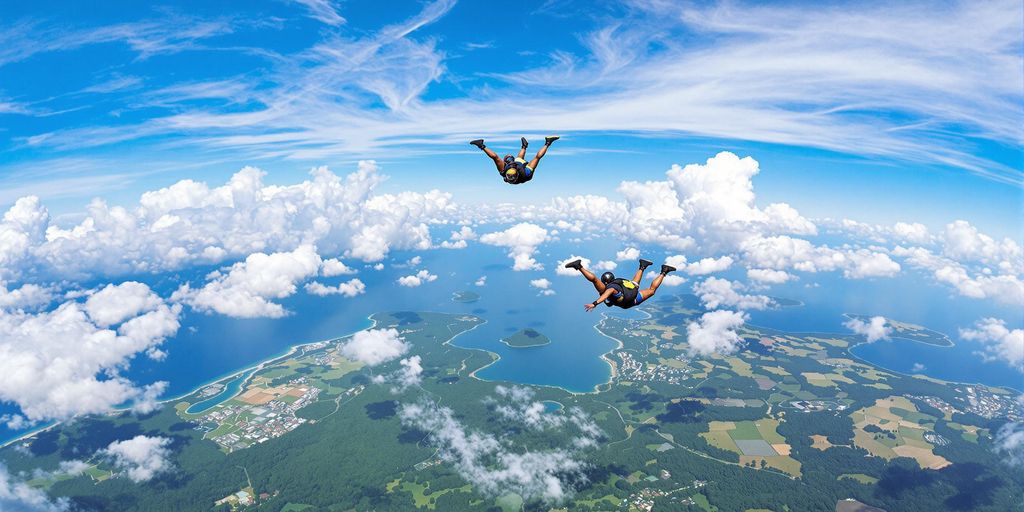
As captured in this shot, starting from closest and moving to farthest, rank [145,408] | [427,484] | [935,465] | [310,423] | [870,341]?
1. [427,484]
2. [935,465]
3. [310,423]
4. [145,408]
5. [870,341]

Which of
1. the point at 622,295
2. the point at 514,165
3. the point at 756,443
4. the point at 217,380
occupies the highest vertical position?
the point at 514,165

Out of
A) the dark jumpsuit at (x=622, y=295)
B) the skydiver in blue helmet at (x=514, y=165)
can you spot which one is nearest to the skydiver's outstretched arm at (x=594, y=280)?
the dark jumpsuit at (x=622, y=295)

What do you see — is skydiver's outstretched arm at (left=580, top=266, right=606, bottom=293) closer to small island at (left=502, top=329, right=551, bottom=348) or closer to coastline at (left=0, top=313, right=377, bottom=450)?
coastline at (left=0, top=313, right=377, bottom=450)

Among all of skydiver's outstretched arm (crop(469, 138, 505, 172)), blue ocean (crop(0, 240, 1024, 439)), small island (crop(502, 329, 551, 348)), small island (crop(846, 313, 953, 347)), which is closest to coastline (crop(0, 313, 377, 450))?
blue ocean (crop(0, 240, 1024, 439))

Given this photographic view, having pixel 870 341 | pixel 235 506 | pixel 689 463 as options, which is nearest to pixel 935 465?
pixel 689 463

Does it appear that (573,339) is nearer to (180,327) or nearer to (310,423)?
(310,423)

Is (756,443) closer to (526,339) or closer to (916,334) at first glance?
(526,339)

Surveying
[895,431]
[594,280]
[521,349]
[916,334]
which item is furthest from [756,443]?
[916,334]

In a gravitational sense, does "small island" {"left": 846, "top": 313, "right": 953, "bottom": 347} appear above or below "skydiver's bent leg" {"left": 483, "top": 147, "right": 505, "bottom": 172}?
below

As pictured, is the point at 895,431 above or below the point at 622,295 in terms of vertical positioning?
below
